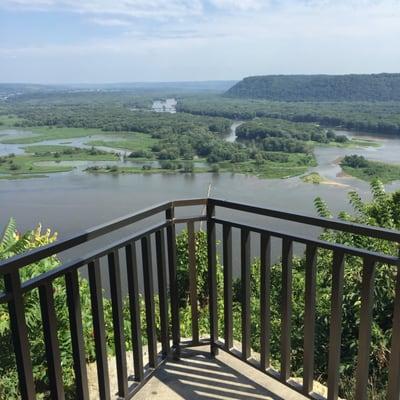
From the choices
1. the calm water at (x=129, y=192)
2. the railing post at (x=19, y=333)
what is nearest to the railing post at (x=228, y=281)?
the railing post at (x=19, y=333)

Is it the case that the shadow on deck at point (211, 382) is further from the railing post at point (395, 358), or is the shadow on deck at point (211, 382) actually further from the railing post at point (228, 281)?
the railing post at point (395, 358)

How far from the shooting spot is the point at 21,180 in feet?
148

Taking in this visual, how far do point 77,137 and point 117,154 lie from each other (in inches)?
790

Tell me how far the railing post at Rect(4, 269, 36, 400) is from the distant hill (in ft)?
353

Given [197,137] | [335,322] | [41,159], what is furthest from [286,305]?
[197,137]

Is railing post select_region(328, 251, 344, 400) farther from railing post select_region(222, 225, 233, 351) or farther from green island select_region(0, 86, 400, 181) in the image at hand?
green island select_region(0, 86, 400, 181)

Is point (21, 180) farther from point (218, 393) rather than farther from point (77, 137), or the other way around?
point (218, 393)

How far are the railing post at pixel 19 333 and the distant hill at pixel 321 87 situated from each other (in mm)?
107723

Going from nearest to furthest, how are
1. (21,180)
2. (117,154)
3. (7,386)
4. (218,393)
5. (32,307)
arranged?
(218,393) → (7,386) → (32,307) → (21,180) → (117,154)

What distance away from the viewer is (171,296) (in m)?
2.38

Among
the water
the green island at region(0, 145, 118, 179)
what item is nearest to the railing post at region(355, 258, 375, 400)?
the green island at region(0, 145, 118, 179)

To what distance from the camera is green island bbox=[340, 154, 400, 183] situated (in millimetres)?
37106

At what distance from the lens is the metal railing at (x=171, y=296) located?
148cm

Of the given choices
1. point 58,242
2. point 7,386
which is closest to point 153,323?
point 58,242
